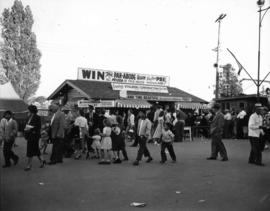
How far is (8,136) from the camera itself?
9.78 metres

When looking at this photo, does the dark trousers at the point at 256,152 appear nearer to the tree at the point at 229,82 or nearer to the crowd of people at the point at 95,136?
the crowd of people at the point at 95,136

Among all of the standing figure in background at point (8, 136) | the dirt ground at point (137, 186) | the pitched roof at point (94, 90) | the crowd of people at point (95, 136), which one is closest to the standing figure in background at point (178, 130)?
the crowd of people at point (95, 136)

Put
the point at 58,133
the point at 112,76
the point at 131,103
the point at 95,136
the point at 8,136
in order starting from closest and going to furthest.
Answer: the point at 8,136 → the point at 58,133 → the point at 95,136 → the point at 131,103 → the point at 112,76

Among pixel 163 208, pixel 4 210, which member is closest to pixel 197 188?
pixel 163 208

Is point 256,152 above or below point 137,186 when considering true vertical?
above

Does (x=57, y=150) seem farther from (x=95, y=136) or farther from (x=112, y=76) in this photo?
(x=112, y=76)

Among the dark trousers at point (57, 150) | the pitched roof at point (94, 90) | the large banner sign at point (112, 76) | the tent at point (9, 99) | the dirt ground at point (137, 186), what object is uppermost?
the large banner sign at point (112, 76)

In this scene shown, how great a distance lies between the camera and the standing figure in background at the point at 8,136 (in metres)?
9.69

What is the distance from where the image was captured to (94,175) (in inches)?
327

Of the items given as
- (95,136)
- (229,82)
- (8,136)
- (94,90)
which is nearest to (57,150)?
(8,136)

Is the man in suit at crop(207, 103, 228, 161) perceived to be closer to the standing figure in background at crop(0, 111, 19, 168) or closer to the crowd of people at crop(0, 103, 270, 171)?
the crowd of people at crop(0, 103, 270, 171)

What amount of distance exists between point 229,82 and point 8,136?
5944 cm

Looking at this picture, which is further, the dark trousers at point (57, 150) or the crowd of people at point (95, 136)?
the dark trousers at point (57, 150)

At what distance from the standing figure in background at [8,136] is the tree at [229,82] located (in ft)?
190
